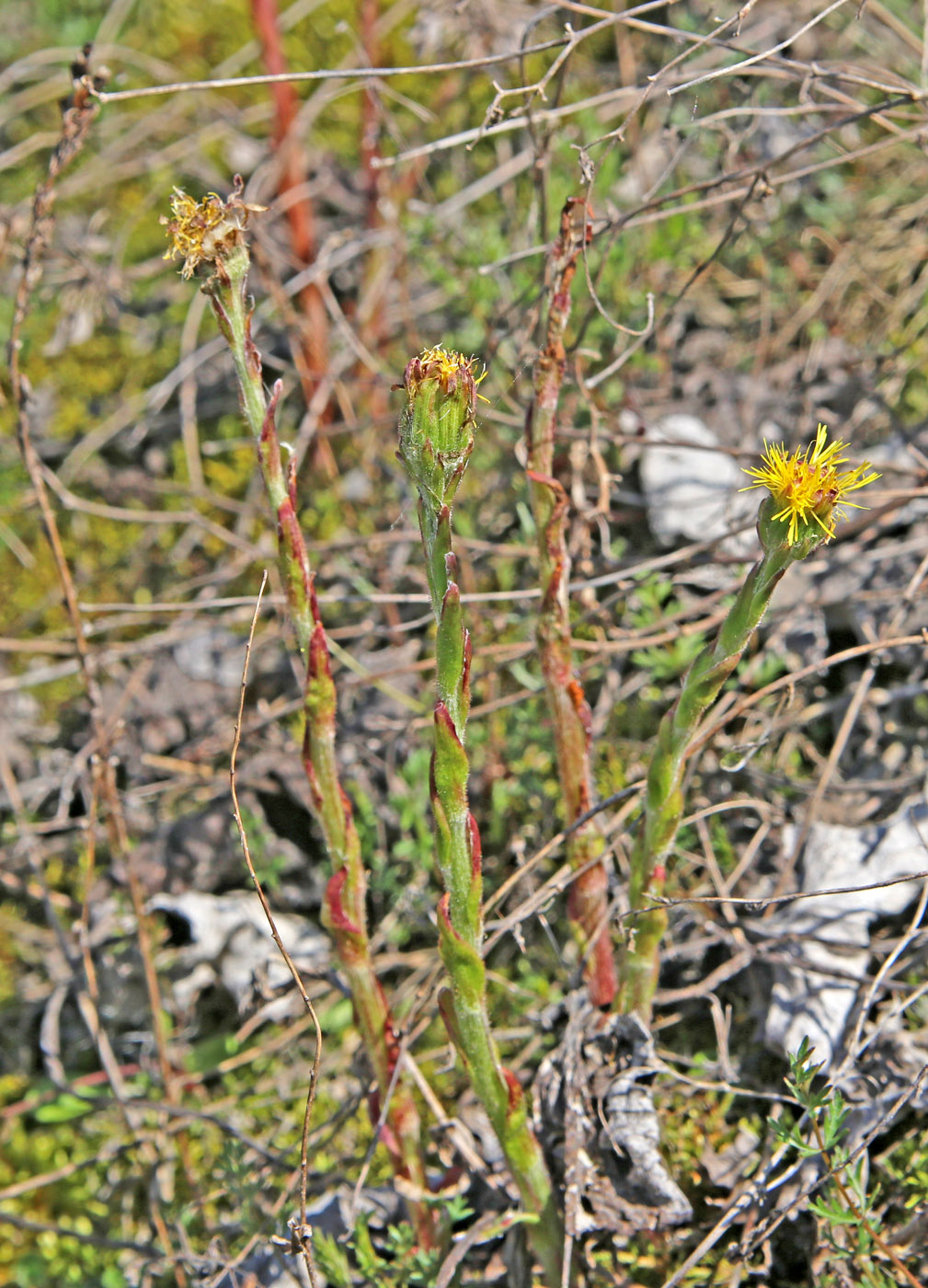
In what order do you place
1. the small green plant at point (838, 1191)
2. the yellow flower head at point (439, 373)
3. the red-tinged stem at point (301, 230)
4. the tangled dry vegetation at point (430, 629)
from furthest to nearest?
the red-tinged stem at point (301, 230), the tangled dry vegetation at point (430, 629), the small green plant at point (838, 1191), the yellow flower head at point (439, 373)

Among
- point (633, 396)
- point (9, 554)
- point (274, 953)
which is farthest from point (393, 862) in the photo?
point (9, 554)

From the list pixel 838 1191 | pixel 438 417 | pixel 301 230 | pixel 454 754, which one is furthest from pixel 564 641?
pixel 301 230

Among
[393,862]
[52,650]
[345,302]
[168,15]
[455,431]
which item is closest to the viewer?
[455,431]

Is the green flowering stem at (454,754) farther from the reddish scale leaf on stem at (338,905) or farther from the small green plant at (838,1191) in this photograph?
the small green plant at (838,1191)

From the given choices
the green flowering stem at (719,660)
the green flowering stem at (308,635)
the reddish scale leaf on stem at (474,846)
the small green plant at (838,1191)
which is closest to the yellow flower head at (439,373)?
the green flowering stem at (308,635)

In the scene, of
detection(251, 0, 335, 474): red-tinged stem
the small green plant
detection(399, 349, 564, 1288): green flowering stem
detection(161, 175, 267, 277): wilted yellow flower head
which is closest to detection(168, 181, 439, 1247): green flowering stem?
detection(161, 175, 267, 277): wilted yellow flower head

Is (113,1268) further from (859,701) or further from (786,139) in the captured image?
(786,139)
